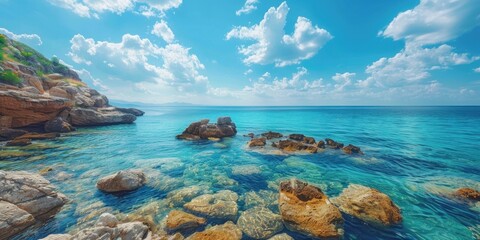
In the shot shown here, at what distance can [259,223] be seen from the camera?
8516mm

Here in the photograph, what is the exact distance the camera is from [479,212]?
31.0ft

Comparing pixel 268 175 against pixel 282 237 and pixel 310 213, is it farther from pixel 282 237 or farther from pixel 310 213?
pixel 282 237

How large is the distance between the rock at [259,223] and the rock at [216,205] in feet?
2.36

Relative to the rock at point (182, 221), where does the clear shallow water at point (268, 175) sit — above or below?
below

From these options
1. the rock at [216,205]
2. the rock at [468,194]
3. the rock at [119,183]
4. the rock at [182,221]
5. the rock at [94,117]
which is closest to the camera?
the rock at [182,221]

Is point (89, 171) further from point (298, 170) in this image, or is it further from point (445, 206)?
point (445, 206)

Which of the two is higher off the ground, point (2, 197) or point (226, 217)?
point (2, 197)

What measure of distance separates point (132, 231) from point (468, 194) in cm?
1963

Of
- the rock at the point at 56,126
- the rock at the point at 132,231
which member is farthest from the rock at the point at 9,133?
the rock at the point at 132,231

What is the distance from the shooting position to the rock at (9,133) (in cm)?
2331

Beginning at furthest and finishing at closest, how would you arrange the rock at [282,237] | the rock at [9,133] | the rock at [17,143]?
the rock at [9,133] → the rock at [17,143] → the rock at [282,237]

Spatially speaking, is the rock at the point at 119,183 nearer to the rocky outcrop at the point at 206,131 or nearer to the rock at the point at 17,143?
the rocky outcrop at the point at 206,131

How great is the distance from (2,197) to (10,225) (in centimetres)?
173

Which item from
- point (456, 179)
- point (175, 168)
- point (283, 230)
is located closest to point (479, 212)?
point (456, 179)
